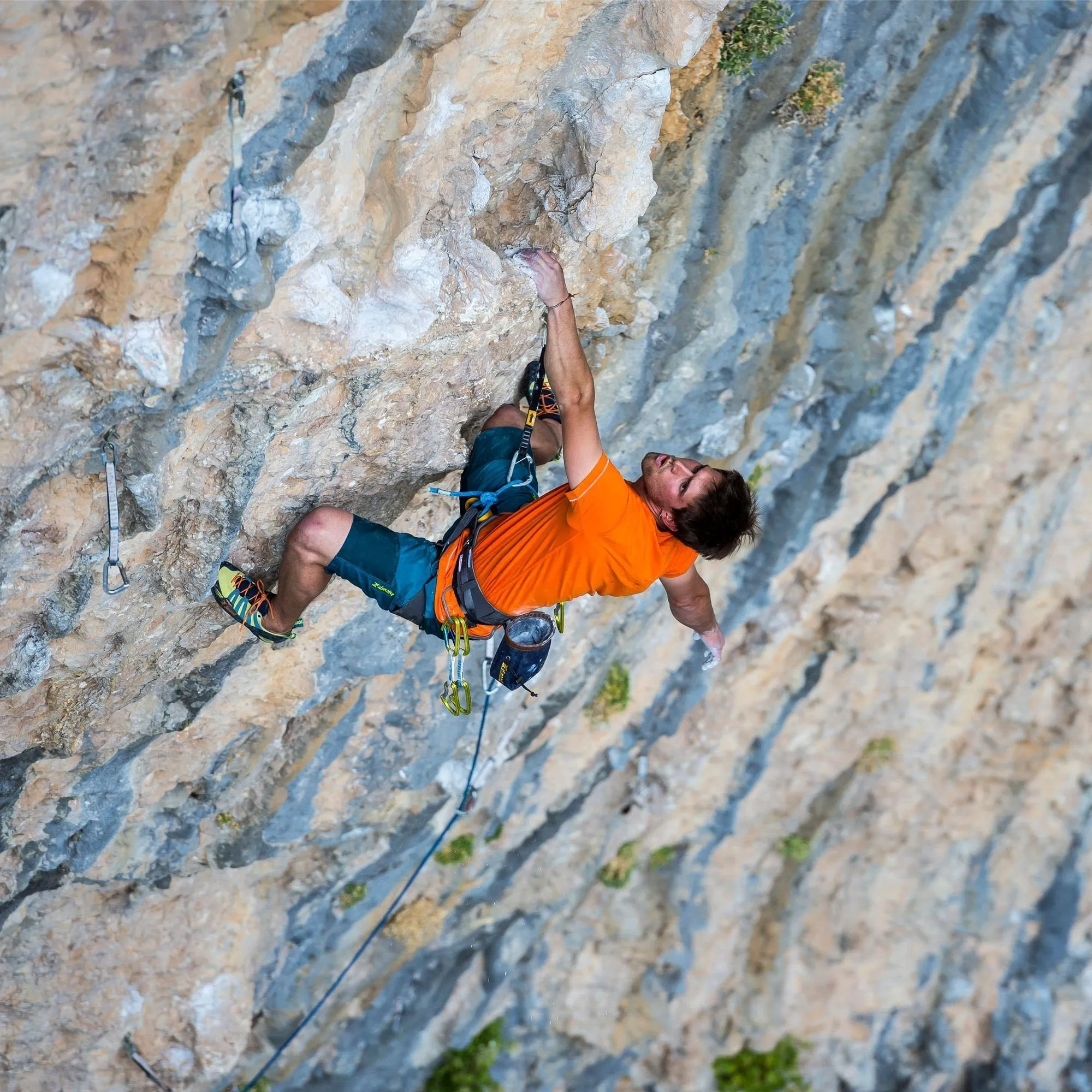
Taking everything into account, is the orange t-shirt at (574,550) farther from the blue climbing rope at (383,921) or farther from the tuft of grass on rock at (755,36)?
the blue climbing rope at (383,921)

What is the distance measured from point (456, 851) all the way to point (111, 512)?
201 inches

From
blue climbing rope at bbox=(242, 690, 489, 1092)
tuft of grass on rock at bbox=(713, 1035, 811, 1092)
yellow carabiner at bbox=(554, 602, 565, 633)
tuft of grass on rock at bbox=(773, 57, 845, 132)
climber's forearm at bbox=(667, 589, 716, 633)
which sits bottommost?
tuft of grass on rock at bbox=(713, 1035, 811, 1092)

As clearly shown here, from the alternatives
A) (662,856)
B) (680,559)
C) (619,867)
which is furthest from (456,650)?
(662,856)

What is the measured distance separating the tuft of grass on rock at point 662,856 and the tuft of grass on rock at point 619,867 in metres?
0.27

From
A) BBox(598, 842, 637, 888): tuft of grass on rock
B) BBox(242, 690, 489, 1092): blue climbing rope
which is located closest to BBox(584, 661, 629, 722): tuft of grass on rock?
BBox(242, 690, 489, 1092): blue climbing rope

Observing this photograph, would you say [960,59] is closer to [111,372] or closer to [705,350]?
[705,350]

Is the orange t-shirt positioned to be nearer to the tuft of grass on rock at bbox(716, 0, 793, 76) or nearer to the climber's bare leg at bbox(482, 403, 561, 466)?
the climber's bare leg at bbox(482, 403, 561, 466)

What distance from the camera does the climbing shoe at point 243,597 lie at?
4762mm

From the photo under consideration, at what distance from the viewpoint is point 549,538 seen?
4422 millimetres

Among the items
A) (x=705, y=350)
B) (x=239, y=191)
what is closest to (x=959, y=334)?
(x=705, y=350)

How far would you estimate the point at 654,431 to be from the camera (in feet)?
22.5

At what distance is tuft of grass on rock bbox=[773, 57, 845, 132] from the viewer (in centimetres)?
587

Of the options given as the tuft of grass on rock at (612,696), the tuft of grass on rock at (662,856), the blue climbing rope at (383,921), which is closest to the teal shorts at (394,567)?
the blue climbing rope at (383,921)

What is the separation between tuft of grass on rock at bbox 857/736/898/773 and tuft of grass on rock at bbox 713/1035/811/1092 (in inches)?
133
